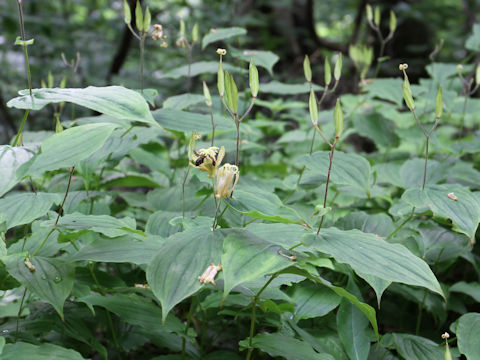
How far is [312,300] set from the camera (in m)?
1.26

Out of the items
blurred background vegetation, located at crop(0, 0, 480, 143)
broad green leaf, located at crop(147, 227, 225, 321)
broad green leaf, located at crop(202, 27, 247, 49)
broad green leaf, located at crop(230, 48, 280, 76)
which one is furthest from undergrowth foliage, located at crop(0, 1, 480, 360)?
blurred background vegetation, located at crop(0, 0, 480, 143)

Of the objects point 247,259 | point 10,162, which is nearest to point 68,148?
point 10,162

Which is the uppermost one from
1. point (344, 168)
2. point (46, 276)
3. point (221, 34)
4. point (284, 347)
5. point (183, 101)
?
point (221, 34)

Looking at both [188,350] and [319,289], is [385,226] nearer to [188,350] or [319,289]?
[319,289]

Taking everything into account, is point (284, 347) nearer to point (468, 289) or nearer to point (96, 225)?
point (96, 225)

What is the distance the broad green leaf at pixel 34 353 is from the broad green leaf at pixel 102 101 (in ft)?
1.60

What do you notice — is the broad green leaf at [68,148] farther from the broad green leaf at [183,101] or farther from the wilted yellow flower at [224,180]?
the broad green leaf at [183,101]

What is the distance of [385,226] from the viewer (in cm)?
148

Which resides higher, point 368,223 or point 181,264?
point 181,264

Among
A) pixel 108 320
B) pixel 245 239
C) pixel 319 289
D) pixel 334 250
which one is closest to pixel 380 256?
pixel 334 250

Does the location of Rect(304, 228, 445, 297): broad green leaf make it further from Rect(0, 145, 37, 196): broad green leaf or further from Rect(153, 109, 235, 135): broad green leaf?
Rect(0, 145, 37, 196): broad green leaf

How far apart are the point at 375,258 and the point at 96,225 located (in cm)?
63

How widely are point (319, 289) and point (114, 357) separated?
702mm

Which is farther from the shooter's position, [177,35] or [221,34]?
[177,35]
